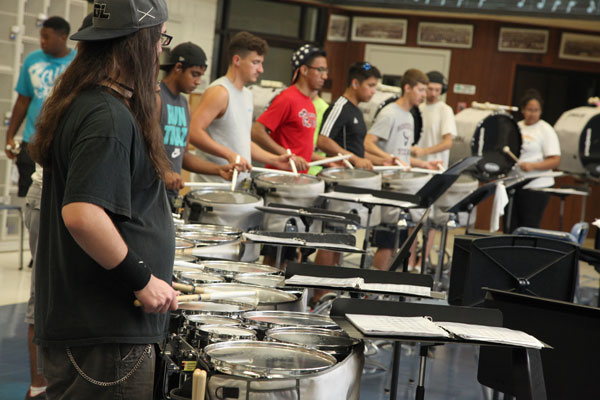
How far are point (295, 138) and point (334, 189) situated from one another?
616 millimetres

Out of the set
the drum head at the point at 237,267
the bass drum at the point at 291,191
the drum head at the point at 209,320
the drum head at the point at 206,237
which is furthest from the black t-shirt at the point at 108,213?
the bass drum at the point at 291,191

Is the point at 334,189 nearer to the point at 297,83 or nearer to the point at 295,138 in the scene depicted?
the point at 295,138

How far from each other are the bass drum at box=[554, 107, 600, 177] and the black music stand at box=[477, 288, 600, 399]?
5.72 meters

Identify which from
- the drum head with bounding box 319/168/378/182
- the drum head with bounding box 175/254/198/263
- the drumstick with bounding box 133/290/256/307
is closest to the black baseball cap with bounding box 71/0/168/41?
the drumstick with bounding box 133/290/256/307

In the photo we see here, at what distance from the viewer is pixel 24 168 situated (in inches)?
215

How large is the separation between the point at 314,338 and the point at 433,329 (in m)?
0.34

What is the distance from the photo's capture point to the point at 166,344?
6.53 feet

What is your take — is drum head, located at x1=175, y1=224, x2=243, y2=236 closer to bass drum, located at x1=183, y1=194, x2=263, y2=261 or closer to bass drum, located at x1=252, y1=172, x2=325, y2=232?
bass drum, located at x1=183, y1=194, x2=263, y2=261

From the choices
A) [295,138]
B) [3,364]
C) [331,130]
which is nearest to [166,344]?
[3,364]

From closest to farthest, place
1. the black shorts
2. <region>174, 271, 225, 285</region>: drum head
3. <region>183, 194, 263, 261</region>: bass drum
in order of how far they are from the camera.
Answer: <region>174, 271, 225, 285</region>: drum head < <region>183, 194, 263, 261</region>: bass drum < the black shorts

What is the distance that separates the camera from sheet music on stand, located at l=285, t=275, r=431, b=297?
7.46ft

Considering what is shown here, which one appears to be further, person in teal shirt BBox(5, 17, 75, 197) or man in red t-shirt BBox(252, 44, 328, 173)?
person in teal shirt BBox(5, 17, 75, 197)

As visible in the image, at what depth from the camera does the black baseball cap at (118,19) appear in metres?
1.64

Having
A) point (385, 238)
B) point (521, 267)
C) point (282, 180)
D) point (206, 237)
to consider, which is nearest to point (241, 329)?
point (206, 237)
